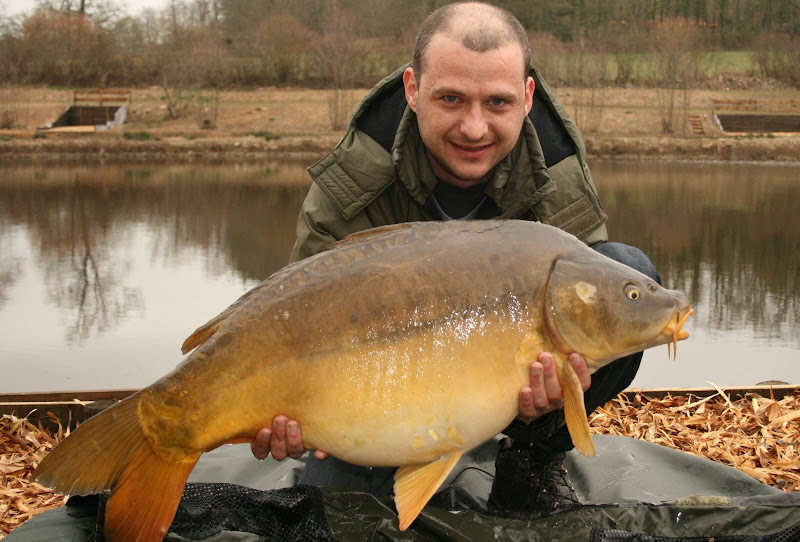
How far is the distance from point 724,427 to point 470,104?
1488mm

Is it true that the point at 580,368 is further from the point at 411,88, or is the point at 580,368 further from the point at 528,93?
the point at 411,88

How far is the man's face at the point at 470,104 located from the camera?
82.4 inches

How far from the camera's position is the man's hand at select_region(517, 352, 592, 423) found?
1.65 metres

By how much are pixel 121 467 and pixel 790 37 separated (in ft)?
105

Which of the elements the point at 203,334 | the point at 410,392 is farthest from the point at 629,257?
the point at 203,334

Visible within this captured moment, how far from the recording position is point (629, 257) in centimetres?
211

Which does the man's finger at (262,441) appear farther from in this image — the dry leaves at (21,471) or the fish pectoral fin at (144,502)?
the dry leaves at (21,471)

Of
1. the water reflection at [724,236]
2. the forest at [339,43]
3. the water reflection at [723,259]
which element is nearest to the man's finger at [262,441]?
the water reflection at [723,259]

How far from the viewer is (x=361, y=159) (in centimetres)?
229

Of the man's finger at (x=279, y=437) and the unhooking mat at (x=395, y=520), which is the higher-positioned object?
the man's finger at (x=279, y=437)

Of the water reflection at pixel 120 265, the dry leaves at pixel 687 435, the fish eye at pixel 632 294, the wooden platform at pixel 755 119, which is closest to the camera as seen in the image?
the fish eye at pixel 632 294

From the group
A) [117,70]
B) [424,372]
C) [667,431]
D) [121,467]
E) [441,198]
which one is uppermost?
[117,70]

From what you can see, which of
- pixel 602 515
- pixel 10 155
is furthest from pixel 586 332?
pixel 10 155

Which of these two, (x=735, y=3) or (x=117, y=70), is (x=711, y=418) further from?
(x=735, y=3)
